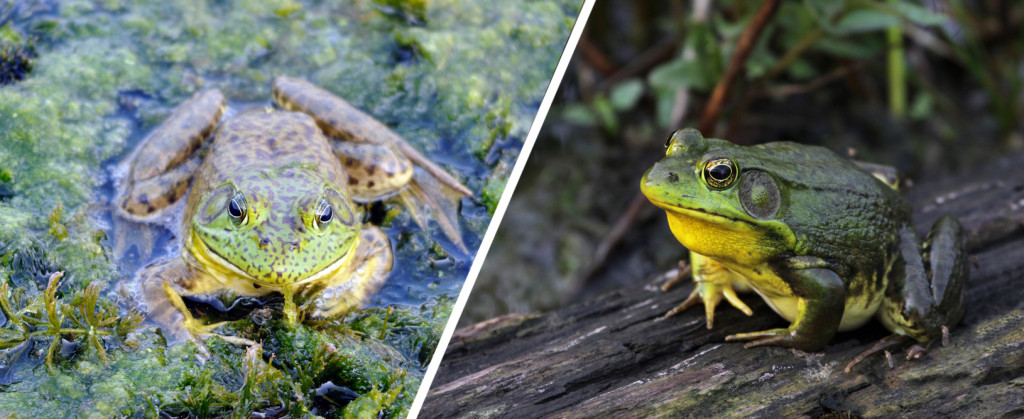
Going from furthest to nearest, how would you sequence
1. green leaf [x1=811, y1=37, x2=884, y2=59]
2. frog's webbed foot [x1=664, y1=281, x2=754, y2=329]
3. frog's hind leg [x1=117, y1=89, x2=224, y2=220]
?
green leaf [x1=811, y1=37, x2=884, y2=59]
frog's webbed foot [x1=664, y1=281, x2=754, y2=329]
frog's hind leg [x1=117, y1=89, x2=224, y2=220]

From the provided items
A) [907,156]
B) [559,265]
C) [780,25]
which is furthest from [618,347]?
[907,156]

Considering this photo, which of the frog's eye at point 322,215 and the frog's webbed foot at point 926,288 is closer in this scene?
the frog's eye at point 322,215

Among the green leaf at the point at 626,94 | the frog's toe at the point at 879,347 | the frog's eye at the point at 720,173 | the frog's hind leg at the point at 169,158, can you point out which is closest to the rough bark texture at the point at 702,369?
the frog's toe at the point at 879,347

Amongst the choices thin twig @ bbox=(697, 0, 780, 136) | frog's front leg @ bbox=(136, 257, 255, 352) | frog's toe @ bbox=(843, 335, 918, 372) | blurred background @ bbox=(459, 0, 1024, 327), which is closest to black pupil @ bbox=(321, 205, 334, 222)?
frog's front leg @ bbox=(136, 257, 255, 352)

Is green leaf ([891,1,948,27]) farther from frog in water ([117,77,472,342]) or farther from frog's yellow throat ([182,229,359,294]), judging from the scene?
frog's yellow throat ([182,229,359,294])

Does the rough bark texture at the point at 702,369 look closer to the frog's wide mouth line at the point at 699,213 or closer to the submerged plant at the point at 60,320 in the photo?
the frog's wide mouth line at the point at 699,213

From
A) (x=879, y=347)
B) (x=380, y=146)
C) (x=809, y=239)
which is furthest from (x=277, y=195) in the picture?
(x=879, y=347)
